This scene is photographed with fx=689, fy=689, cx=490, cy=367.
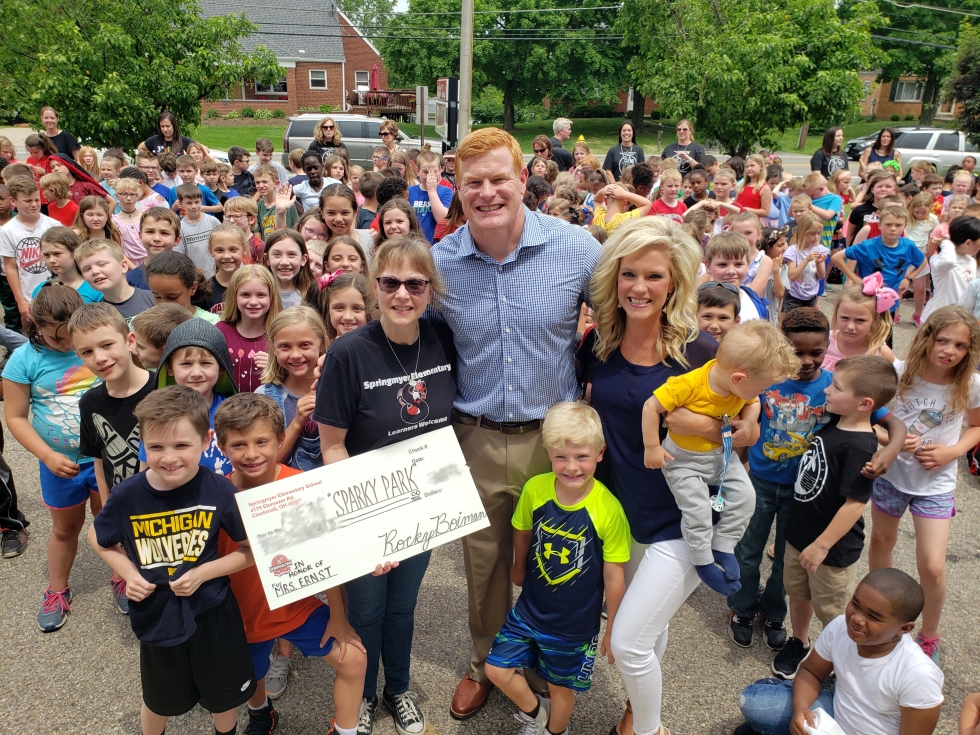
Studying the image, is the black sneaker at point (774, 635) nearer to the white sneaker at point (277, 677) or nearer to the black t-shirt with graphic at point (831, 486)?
the black t-shirt with graphic at point (831, 486)

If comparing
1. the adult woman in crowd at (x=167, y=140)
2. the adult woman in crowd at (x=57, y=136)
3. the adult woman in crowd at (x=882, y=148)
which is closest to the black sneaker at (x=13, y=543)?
the adult woman in crowd at (x=167, y=140)

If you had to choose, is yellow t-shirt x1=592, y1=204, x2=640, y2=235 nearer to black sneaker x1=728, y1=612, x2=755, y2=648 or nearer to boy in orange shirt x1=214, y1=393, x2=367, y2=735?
black sneaker x1=728, y1=612, x2=755, y2=648

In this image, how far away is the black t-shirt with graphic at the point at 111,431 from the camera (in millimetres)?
3076

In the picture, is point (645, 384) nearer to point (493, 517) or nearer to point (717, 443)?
point (717, 443)

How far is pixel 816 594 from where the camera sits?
10.6ft

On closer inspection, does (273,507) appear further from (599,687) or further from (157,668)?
(599,687)

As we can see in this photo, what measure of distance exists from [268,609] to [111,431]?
1.11 metres

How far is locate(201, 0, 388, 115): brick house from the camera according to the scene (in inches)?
1841

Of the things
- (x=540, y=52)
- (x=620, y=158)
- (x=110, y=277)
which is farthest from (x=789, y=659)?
(x=540, y=52)

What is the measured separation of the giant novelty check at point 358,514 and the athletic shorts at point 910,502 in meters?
2.13

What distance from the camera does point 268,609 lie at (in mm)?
2740

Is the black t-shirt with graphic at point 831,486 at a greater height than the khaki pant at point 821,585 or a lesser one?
greater

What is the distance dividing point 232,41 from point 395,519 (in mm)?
14423

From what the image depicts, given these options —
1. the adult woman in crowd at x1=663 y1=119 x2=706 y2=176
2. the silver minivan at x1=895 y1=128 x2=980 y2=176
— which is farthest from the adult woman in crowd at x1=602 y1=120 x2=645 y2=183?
the silver minivan at x1=895 y1=128 x2=980 y2=176
